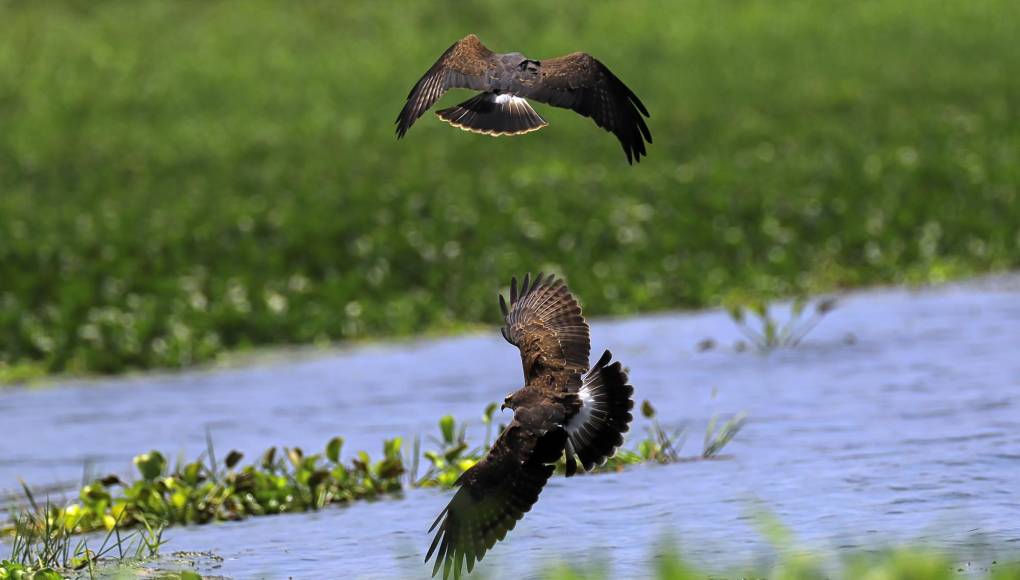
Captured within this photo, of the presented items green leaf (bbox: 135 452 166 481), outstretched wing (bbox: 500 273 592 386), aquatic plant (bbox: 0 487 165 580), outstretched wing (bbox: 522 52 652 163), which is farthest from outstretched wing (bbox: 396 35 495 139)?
green leaf (bbox: 135 452 166 481)

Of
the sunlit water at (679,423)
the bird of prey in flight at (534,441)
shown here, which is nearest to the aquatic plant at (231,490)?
the sunlit water at (679,423)

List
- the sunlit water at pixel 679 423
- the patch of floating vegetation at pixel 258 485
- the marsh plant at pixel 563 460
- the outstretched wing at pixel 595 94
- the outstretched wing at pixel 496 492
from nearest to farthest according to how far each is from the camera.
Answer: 1. the outstretched wing at pixel 496 492
2. the outstretched wing at pixel 595 94
3. the sunlit water at pixel 679 423
4. the patch of floating vegetation at pixel 258 485
5. the marsh plant at pixel 563 460

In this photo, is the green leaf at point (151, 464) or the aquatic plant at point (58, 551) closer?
the aquatic plant at point (58, 551)

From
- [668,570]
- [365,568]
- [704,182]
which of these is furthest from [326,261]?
[668,570]

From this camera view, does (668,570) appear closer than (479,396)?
Yes

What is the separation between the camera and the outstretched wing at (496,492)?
18.5ft

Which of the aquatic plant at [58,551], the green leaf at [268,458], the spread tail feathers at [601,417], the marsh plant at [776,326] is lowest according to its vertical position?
the aquatic plant at [58,551]

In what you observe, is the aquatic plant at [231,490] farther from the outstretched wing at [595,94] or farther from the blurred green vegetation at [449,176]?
the blurred green vegetation at [449,176]

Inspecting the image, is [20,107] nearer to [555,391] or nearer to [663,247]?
[663,247]

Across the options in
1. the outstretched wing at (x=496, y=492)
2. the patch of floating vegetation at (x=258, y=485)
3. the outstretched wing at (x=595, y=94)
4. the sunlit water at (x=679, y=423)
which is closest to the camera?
the outstretched wing at (x=496, y=492)

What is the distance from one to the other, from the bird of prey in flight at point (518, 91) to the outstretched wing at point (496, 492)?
1.00 metres

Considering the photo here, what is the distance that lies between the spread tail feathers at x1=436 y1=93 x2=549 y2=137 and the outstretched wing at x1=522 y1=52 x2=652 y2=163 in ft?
0.47

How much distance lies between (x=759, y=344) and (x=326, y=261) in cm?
543

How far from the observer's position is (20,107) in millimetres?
24328
